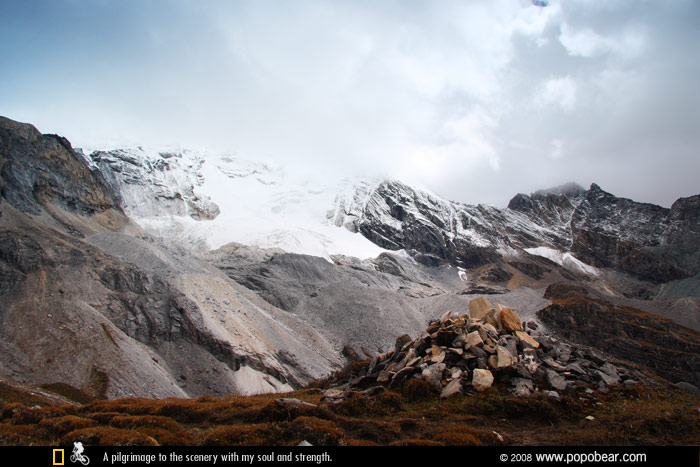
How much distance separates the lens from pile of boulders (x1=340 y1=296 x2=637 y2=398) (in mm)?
20500

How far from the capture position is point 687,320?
401ft

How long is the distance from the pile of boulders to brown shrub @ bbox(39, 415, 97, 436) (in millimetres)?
15049

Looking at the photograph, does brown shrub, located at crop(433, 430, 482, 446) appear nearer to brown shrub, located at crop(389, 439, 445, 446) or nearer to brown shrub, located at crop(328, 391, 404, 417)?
brown shrub, located at crop(389, 439, 445, 446)

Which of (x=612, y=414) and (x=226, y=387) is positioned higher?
(x=612, y=414)

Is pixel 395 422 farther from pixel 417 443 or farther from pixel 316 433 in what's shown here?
pixel 316 433

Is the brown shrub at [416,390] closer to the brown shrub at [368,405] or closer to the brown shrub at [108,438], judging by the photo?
the brown shrub at [368,405]

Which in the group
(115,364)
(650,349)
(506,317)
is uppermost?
(506,317)

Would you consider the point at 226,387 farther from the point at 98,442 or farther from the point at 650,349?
the point at 650,349

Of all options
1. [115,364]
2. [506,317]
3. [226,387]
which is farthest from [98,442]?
[226,387]

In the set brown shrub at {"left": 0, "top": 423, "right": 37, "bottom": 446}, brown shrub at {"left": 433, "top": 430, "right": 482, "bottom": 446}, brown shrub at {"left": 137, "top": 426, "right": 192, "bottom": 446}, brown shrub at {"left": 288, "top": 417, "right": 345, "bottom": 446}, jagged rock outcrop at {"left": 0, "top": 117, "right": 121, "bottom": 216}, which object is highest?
jagged rock outcrop at {"left": 0, "top": 117, "right": 121, "bottom": 216}

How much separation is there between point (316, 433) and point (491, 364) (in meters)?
12.4
